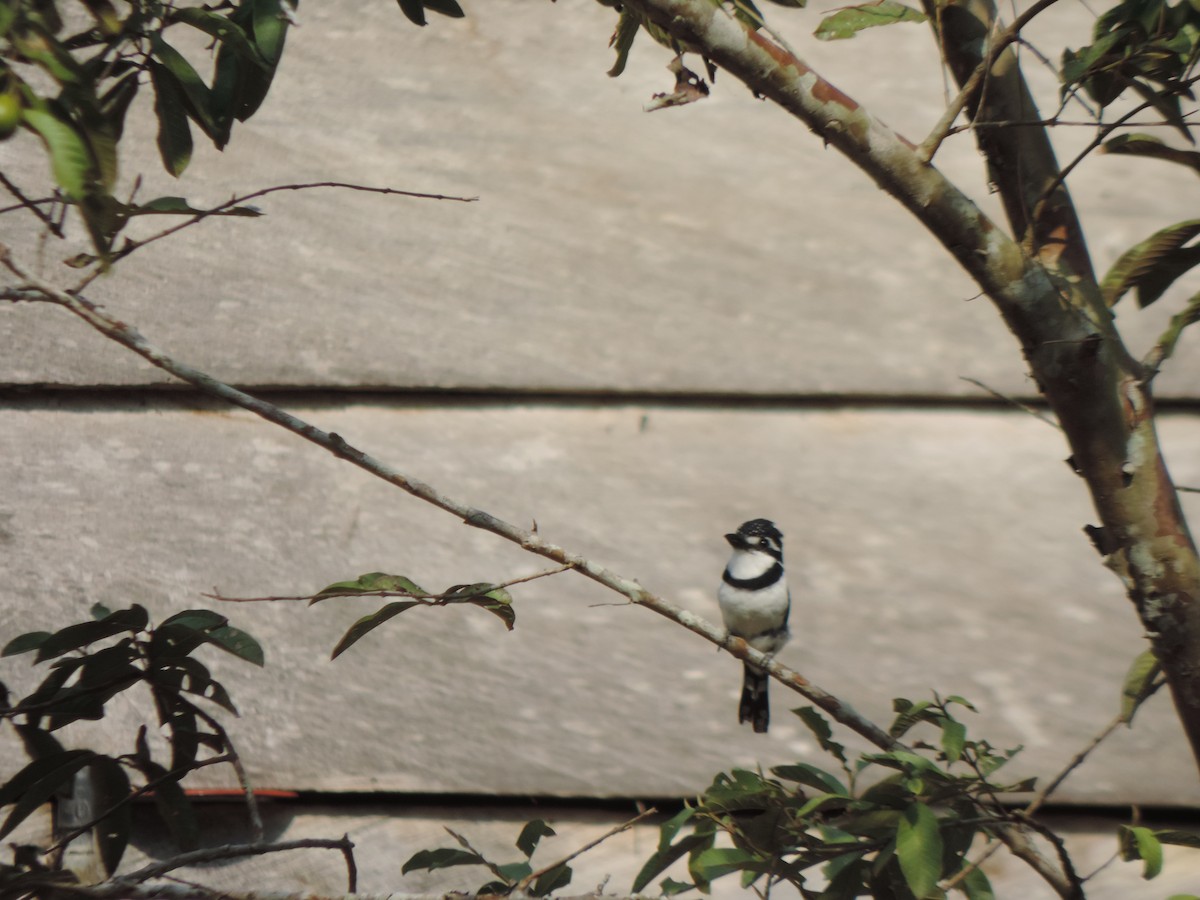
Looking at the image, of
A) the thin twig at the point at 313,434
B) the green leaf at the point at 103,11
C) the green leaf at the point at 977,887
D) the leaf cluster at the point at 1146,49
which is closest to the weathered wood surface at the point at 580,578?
the green leaf at the point at 977,887

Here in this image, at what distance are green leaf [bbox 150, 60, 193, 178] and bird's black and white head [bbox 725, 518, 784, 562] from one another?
0.85 m

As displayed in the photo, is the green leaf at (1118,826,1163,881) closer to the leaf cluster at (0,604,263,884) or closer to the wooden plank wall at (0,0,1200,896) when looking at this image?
the wooden plank wall at (0,0,1200,896)

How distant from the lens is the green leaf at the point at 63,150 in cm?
60

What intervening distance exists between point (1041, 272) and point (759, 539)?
0.71m

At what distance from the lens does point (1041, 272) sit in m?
0.92

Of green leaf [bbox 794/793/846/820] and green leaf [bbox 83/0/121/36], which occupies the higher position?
green leaf [bbox 83/0/121/36]

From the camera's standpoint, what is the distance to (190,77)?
2.88ft

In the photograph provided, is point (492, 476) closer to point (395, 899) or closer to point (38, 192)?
point (38, 192)

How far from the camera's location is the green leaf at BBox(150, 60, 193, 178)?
0.92m

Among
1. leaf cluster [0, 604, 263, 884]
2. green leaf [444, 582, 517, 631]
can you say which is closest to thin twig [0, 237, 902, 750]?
green leaf [444, 582, 517, 631]

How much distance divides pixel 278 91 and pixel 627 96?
1.57ft

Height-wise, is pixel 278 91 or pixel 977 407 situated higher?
pixel 278 91

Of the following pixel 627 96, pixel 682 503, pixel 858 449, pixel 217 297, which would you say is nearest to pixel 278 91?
pixel 217 297

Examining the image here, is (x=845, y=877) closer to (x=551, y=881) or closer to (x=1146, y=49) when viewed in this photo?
(x=551, y=881)
